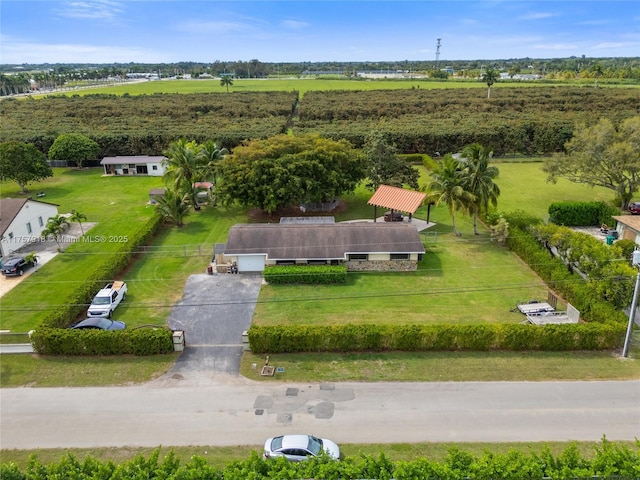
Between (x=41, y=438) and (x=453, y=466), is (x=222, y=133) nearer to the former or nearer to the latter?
(x=41, y=438)

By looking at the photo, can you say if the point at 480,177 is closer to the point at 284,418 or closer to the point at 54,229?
the point at 284,418

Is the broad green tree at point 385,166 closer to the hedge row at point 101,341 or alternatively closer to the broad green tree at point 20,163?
the hedge row at point 101,341

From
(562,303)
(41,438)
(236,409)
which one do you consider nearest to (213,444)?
(236,409)

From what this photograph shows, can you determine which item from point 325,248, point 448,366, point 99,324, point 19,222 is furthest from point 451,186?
point 19,222

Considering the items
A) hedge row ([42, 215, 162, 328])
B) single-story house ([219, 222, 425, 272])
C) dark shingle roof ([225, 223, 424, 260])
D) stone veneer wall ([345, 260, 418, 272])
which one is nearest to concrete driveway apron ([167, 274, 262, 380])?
single-story house ([219, 222, 425, 272])

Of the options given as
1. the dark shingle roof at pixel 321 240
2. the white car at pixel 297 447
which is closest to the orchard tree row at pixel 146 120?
the dark shingle roof at pixel 321 240
